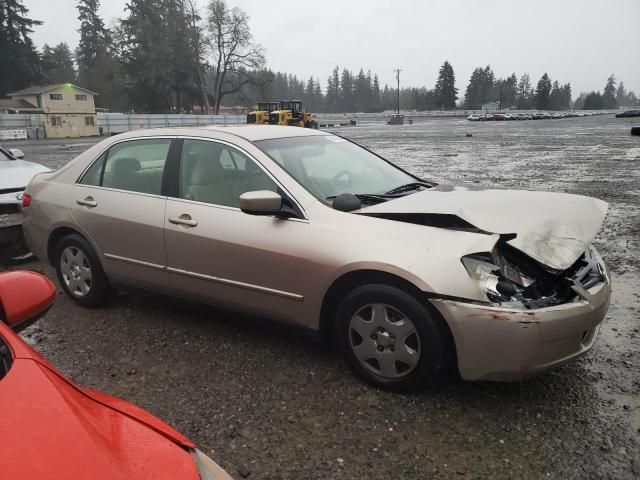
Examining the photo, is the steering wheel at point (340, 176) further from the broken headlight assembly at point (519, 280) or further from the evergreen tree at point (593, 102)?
the evergreen tree at point (593, 102)

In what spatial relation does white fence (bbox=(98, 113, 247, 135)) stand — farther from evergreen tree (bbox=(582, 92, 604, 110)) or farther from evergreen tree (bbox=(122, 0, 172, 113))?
evergreen tree (bbox=(582, 92, 604, 110))

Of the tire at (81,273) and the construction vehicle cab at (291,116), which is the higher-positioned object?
the construction vehicle cab at (291,116)

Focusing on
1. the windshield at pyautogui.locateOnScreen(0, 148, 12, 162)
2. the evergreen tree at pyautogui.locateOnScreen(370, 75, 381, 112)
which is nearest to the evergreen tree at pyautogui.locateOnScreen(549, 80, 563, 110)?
the evergreen tree at pyautogui.locateOnScreen(370, 75, 381, 112)

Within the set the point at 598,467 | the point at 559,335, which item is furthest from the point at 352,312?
the point at 598,467

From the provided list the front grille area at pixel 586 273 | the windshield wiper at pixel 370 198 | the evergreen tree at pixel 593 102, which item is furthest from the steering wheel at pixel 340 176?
the evergreen tree at pixel 593 102

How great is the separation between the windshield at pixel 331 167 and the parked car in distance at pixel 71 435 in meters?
2.03

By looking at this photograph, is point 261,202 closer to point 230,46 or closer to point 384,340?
point 384,340

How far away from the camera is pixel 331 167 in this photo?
3773mm

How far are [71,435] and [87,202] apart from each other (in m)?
3.29

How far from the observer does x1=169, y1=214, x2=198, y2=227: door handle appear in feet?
11.7

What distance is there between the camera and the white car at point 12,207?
5727 millimetres

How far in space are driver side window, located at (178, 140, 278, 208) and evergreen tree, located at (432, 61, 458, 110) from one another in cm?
12052

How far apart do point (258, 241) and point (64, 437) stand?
207 centimetres

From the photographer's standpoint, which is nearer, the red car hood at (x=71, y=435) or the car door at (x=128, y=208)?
the red car hood at (x=71, y=435)
